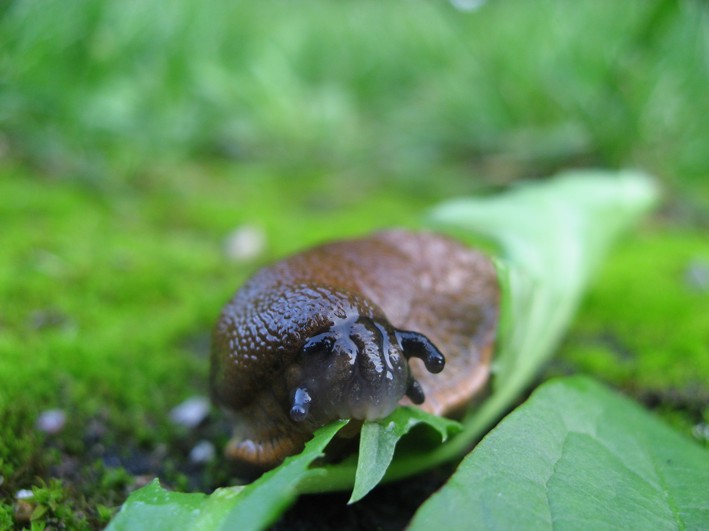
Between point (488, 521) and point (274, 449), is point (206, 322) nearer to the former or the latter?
point (274, 449)

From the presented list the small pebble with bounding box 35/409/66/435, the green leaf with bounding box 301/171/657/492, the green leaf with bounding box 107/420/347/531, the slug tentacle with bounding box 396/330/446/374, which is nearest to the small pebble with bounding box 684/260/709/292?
the green leaf with bounding box 301/171/657/492

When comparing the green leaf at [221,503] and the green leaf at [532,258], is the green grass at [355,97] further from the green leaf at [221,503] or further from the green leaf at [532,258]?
the green leaf at [221,503]

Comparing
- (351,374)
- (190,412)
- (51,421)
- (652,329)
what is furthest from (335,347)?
(652,329)

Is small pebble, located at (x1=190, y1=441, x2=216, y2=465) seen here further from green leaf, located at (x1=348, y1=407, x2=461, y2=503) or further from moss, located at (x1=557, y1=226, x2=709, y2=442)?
moss, located at (x1=557, y1=226, x2=709, y2=442)

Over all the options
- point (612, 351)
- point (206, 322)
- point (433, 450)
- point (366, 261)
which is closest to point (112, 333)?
point (206, 322)

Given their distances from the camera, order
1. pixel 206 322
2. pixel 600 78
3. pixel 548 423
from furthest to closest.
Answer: pixel 600 78
pixel 206 322
pixel 548 423

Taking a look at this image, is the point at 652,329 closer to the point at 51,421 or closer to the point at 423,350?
the point at 423,350

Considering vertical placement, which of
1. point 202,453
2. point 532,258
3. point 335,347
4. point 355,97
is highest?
point 355,97
